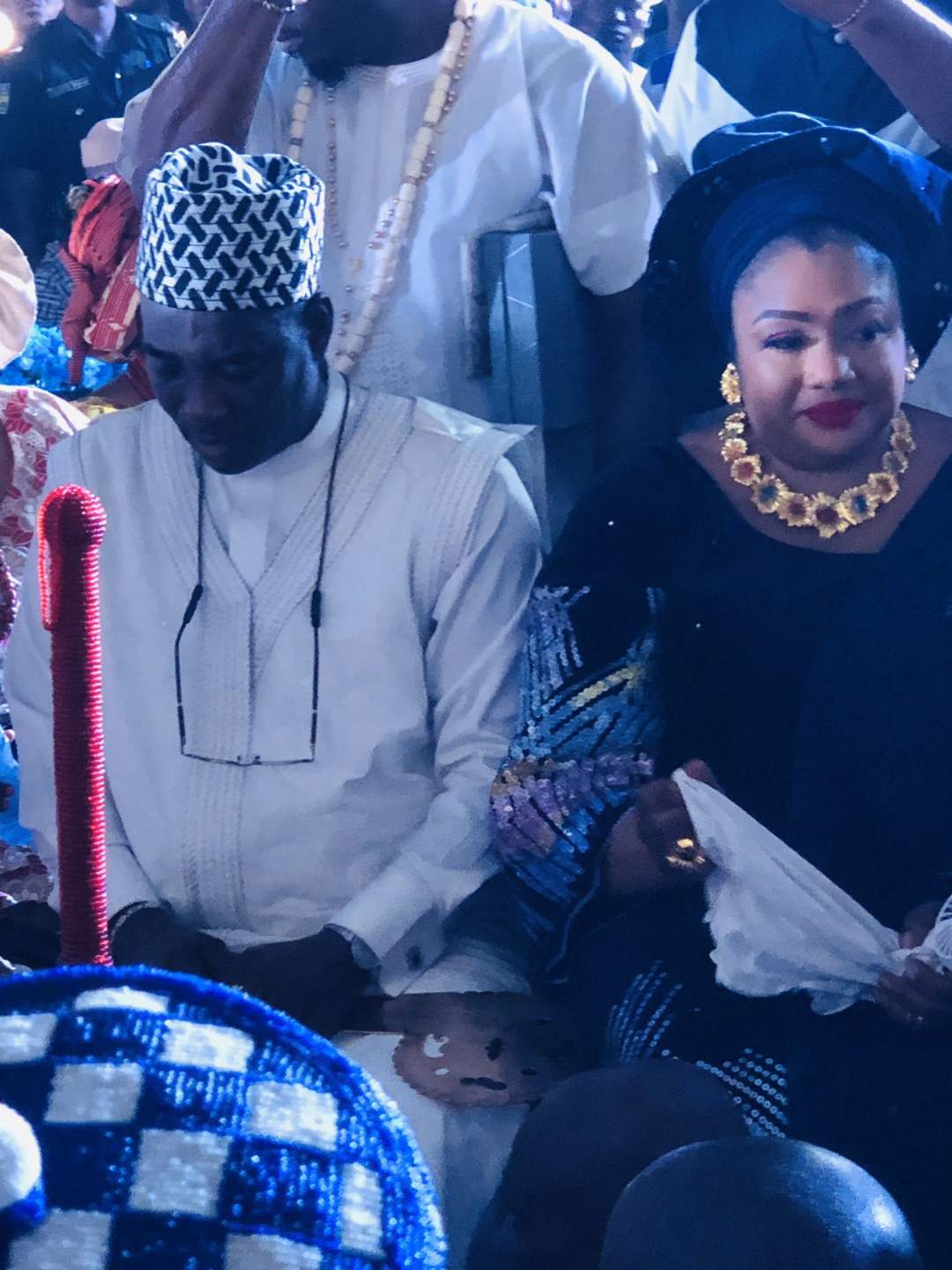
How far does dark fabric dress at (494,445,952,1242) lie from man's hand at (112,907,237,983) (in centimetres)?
32

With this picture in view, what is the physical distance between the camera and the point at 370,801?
5.66 feet

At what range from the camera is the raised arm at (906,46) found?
5.81 feet

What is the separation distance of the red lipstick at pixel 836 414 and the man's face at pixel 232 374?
55 cm

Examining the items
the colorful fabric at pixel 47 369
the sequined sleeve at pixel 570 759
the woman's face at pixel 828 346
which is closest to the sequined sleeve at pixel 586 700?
the sequined sleeve at pixel 570 759

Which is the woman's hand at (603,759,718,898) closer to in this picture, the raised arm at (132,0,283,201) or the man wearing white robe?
the man wearing white robe

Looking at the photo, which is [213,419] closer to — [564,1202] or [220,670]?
[220,670]

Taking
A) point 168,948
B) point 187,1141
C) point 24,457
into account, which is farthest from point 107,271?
point 187,1141

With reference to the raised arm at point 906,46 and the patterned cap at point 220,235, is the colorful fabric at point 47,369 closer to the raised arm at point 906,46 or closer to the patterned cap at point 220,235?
the patterned cap at point 220,235

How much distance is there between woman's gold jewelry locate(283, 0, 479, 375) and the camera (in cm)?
206

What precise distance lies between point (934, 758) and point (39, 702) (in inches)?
40.9

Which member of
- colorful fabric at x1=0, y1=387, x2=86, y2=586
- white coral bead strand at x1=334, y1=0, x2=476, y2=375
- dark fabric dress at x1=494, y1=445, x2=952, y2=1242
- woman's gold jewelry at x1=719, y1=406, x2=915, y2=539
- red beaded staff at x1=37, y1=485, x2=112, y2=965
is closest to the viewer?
red beaded staff at x1=37, y1=485, x2=112, y2=965

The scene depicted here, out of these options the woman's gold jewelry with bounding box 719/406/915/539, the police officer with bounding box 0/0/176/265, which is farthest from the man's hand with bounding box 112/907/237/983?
the police officer with bounding box 0/0/176/265

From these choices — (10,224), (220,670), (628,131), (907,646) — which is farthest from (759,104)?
(10,224)

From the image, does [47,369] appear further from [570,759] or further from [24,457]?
[570,759]
